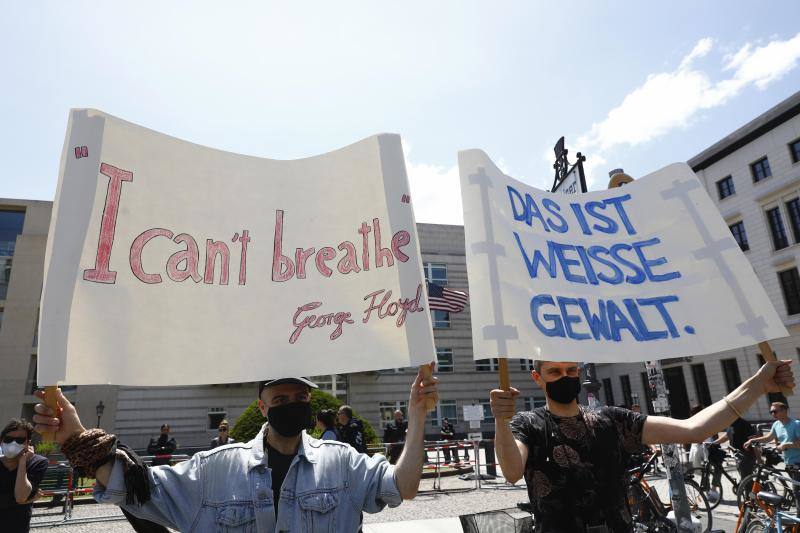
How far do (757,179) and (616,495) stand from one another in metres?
37.8

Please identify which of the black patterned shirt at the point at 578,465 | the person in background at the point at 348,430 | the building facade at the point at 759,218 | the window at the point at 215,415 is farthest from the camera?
the window at the point at 215,415

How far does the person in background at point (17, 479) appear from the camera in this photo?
4.83 m

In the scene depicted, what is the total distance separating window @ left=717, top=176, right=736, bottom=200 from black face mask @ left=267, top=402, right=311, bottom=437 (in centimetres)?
3978

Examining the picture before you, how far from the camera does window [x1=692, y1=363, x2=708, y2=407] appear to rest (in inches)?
1412

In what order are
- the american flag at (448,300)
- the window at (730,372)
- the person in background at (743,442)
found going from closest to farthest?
the person in background at (743,442)
the american flag at (448,300)
the window at (730,372)

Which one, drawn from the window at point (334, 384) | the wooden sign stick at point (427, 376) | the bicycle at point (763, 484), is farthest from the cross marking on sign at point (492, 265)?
the window at point (334, 384)

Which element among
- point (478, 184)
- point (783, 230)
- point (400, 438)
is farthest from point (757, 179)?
point (478, 184)

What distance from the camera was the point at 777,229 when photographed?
32031 mm

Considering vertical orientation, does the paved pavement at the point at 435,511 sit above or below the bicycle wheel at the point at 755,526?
below

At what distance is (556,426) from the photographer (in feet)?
9.46

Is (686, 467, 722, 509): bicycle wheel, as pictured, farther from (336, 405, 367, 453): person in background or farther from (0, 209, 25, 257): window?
(0, 209, 25, 257): window

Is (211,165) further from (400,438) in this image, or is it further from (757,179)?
(757,179)

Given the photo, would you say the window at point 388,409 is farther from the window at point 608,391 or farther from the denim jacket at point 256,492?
the denim jacket at point 256,492

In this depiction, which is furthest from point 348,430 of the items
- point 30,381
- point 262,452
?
point 30,381
